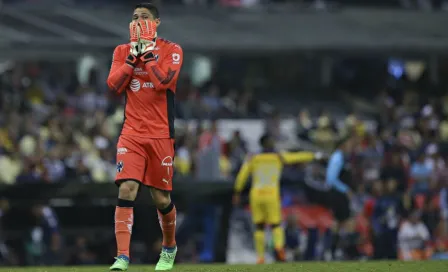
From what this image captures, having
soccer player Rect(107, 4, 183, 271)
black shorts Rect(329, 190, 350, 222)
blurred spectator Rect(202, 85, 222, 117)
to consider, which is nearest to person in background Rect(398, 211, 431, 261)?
black shorts Rect(329, 190, 350, 222)

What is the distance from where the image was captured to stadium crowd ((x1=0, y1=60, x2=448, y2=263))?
67.7 ft

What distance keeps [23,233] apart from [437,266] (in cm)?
870

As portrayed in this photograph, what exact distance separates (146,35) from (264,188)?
27.1ft

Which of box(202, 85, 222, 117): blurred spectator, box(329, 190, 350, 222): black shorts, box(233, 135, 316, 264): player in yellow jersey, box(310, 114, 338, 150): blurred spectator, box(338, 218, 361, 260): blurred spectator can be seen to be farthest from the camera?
box(202, 85, 222, 117): blurred spectator

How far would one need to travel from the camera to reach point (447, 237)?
2128cm

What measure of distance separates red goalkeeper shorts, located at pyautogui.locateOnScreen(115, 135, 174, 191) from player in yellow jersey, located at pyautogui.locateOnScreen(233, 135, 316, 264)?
747 centimetres

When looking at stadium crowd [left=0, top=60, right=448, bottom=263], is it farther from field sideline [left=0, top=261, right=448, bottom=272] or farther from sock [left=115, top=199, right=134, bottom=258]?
sock [left=115, top=199, right=134, bottom=258]

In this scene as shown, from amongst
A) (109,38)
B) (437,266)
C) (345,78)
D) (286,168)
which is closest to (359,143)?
(286,168)

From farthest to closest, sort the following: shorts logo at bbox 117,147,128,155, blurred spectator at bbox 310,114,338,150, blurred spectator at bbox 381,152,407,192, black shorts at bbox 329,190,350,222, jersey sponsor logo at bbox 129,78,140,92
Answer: blurred spectator at bbox 310,114,338,150, blurred spectator at bbox 381,152,407,192, black shorts at bbox 329,190,350,222, jersey sponsor logo at bbox 129,78,140,92, shorts logo at bbox 117,147,128,155

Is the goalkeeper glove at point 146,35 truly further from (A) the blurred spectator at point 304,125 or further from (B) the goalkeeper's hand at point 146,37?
(A) the blurred spectator at point 304,125

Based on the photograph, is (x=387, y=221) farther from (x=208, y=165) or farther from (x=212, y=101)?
(x=212, y=101)

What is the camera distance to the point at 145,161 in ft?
36.5

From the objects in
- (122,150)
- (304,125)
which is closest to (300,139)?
(304,125)

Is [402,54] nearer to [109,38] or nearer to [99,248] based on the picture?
[109,38]
